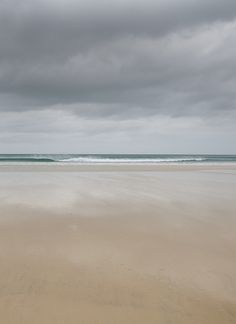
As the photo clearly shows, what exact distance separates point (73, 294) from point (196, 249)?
220 centimetres

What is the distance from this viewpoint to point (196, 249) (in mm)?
4191

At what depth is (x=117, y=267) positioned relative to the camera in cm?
349

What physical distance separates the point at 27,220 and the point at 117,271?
3.18 meters

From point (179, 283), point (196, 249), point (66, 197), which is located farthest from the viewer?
point (66, 197)

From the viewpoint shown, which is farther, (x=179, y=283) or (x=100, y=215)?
(x=100, y=215)

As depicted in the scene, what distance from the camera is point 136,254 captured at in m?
3.94

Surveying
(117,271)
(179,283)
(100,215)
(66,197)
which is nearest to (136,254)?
(117,271)

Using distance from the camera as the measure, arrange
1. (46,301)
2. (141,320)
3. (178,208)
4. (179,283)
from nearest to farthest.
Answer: (141,320) < (46,301) < (179,283) < (178,208)

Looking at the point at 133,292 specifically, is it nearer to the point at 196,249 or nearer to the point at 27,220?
the point at 196,249

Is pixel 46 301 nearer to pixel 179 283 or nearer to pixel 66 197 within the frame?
pixel 179 283

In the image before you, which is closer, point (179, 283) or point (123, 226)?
point (179, 283)

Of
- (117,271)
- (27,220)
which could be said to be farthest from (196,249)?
(27,220)

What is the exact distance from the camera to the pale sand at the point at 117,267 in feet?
8.40

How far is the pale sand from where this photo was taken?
8.40ft
